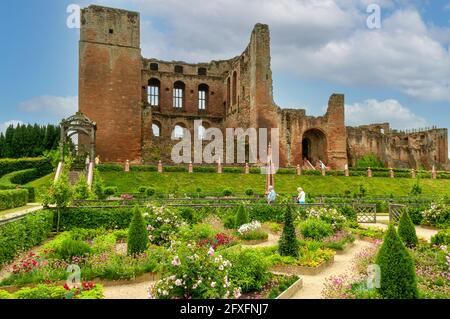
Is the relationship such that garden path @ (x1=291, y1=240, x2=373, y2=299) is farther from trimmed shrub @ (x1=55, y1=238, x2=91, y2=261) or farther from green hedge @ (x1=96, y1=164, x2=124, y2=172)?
green hedge @ (x1=96, y1=164, x2=124, y2=172)

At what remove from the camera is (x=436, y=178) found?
127 feet

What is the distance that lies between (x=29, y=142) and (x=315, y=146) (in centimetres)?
3088

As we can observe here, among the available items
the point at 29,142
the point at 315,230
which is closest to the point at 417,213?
the point at 315,230

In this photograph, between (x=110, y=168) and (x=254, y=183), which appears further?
(x=254, y=183)

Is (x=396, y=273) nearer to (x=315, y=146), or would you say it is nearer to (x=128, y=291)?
(x=128, y=291)

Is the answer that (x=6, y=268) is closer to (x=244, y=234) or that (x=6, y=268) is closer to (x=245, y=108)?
(x=244, y=234)

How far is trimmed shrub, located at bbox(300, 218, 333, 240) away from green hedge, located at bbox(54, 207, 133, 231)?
612 cm

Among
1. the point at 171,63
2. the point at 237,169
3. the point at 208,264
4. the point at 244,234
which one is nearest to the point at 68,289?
the point at 208,264

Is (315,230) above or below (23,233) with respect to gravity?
below

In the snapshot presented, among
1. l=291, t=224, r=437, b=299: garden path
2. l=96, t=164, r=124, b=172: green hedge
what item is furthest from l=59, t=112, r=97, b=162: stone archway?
l=291, t=224, r=437, b=299: garden path

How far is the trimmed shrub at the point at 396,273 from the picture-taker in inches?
248

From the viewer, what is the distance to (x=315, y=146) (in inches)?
1719

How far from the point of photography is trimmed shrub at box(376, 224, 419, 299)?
6.31m

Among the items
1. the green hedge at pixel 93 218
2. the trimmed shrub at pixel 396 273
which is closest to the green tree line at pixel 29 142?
the green hedge at pixel 93 218
